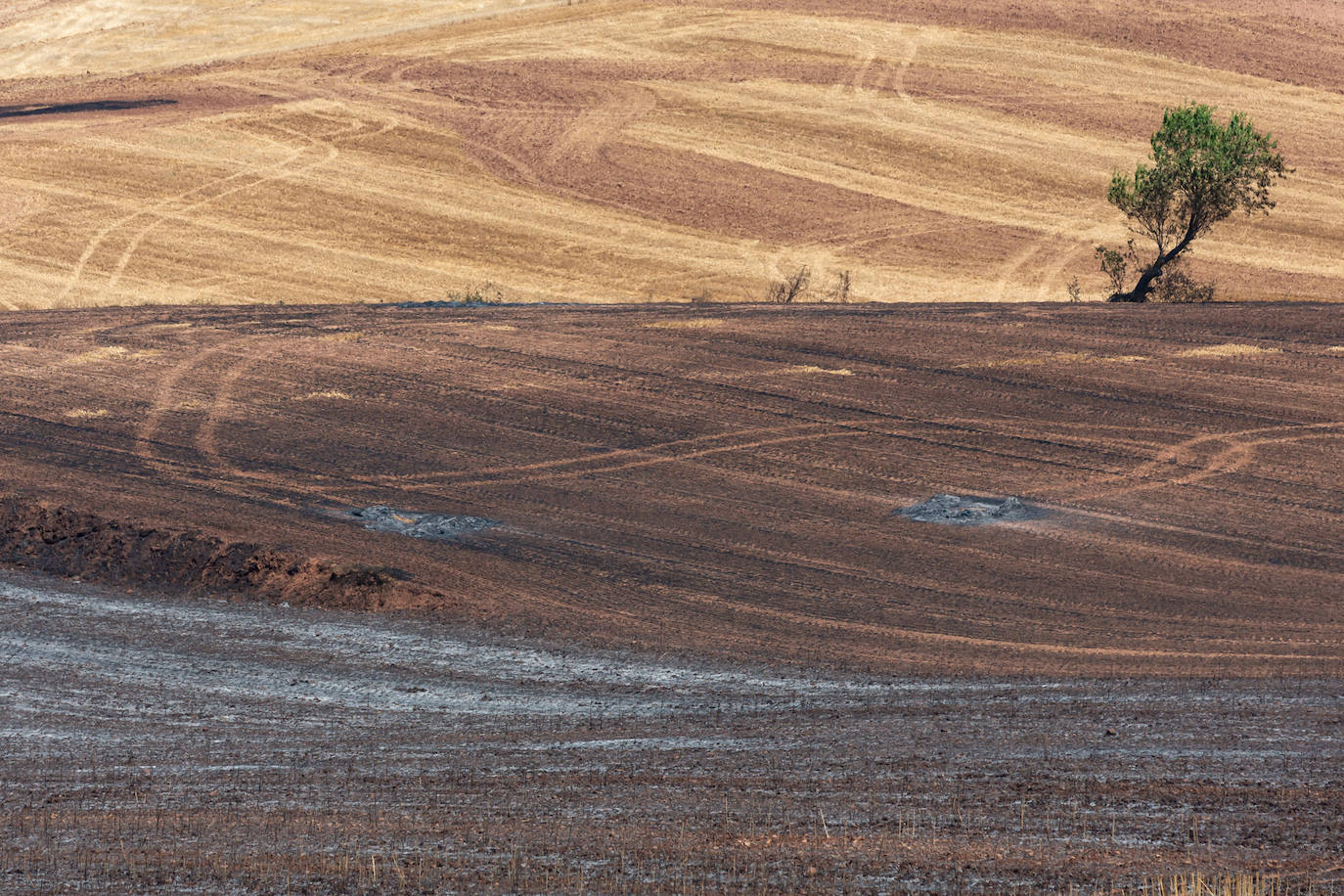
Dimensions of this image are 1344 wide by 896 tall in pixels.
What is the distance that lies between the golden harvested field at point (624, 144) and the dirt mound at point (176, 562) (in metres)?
18.6

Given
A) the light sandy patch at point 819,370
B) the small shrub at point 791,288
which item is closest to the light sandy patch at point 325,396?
the light sandy patch at point 819,370

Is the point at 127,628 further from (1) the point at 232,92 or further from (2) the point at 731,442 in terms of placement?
(1) the point at 232,92

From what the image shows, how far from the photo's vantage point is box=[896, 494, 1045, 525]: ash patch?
817 inches

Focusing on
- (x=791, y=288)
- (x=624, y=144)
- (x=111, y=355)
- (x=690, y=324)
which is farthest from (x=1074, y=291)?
(x=111, y=355)

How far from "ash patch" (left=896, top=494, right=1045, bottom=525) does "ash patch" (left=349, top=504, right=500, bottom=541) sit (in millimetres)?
6240

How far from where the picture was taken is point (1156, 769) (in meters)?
12.6

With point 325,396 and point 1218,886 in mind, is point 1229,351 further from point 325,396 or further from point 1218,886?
point 1218,886

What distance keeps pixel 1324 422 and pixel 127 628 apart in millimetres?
19574

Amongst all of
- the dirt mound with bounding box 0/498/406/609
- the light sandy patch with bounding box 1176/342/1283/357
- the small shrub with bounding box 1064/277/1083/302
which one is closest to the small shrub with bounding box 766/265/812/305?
the small shrub with bounding box 1064/277/1083/302

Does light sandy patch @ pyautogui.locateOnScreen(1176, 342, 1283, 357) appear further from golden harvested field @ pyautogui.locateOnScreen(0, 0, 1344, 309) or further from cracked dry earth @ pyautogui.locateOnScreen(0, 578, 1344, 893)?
cracked dry earth @ pyautogui.locateOnScreen(0, 578, 1344, 893)

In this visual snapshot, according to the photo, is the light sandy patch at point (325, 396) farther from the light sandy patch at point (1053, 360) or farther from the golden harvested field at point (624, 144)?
the light sandy patch at point (1053, 360)

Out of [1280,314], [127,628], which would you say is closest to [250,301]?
[127,628]

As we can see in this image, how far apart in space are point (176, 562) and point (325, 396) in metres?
8.26

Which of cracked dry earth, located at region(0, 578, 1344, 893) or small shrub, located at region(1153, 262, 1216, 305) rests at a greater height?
small shrub, located at region(1153, 262, 1216, 305)
